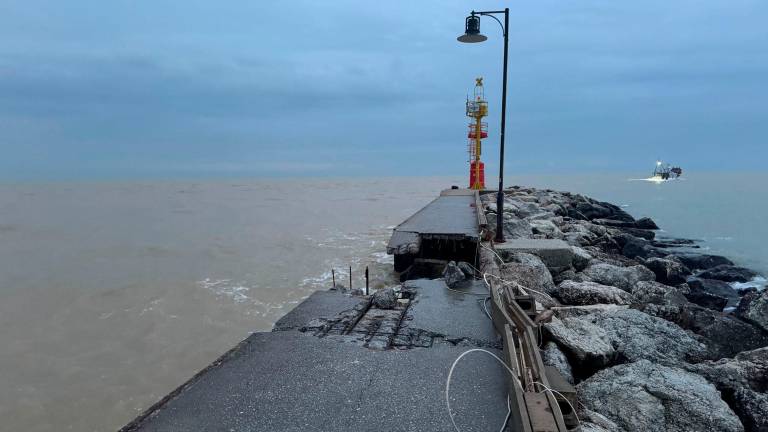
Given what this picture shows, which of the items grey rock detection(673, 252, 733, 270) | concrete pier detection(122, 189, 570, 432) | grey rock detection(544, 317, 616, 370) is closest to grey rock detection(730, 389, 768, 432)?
grey rock detection(544, 317, 616, 370)

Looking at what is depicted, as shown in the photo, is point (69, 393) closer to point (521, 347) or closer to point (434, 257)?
point (521, 347)

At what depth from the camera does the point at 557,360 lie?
14.3 feet

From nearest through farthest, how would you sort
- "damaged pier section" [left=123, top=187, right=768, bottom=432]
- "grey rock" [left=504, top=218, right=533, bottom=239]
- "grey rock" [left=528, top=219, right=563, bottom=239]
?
"damaged pier section" [left=123, top=187, right=768, bottom=432]
"grey rock" [left=504, top=218, right=533, bottom=239]
"grey rock" [left=528, top=219, right=563, bottom=239]

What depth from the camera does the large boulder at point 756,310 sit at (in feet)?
21.0

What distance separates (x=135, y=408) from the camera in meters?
5.66

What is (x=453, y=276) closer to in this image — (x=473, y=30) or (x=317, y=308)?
(x=317, y=308)

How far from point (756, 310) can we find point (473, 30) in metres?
6.50

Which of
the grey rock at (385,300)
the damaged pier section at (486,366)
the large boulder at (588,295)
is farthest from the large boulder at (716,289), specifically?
the grey rock at (385,300)

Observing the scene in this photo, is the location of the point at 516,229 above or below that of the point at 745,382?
above

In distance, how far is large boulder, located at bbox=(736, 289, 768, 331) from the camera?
21.0 ft

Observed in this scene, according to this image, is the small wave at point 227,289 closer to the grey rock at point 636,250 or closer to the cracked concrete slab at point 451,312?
the cracked concrete slab at point 451,312

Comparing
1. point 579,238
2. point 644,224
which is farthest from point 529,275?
point 644,224

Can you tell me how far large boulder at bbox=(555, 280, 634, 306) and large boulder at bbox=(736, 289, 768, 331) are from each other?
5.14 feet

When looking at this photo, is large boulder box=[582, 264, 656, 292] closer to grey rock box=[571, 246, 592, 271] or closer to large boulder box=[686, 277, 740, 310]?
grey rock box=[571, 246, 592, 271]
